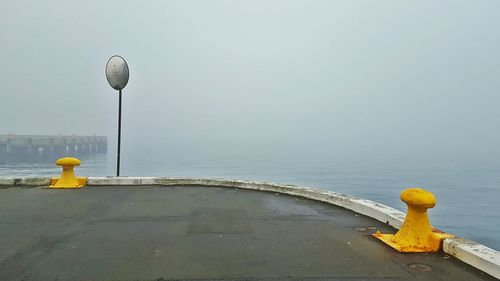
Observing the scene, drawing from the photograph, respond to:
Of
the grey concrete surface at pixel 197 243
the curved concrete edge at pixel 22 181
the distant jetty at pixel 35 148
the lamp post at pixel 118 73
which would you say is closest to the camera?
the grey concrete surface at pixel 197 243

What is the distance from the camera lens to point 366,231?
466 centimetres

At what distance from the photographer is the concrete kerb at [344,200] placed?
3.35 metres

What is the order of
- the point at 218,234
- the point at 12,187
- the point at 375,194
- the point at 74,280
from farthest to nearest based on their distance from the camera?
1. the point at 375,194
2. the point at 12,187
3. the point at 218,234
4. the point at 74,280

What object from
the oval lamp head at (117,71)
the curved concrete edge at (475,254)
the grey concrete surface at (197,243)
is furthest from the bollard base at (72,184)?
the curved concrete edge at (475,254)

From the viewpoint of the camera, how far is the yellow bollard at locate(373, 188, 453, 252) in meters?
3.87

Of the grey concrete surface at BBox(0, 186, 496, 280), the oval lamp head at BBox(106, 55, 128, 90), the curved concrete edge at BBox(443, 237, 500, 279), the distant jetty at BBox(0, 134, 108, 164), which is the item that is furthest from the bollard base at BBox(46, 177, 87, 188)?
the distant jetty at BBox(0, 134, 108, 164)

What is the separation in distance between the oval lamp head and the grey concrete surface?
12.6ft

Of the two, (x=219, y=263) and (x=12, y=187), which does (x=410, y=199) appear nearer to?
(x=219, y=263)

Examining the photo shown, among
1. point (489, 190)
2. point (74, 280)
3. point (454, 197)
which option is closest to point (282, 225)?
point (74, 280)

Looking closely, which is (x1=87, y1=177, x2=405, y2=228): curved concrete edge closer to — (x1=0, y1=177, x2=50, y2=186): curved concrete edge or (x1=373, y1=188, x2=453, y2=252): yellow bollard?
(x1=373, y1=188, x2=453, y2=252): yellow bollard

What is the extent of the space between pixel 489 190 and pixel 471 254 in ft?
168

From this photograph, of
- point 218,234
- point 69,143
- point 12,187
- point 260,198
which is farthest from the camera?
point 69,143

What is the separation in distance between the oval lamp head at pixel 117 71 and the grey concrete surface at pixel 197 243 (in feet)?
12.6

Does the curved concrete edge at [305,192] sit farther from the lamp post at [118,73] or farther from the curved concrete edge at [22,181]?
the curved concrete edge at [22,181]
